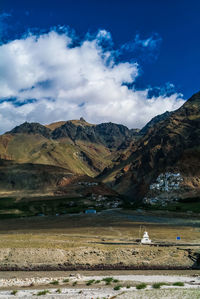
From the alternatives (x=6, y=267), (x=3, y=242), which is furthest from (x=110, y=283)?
(x=3, y=242)

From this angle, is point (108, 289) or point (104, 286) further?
point (104, 286)

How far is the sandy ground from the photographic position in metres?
30.5

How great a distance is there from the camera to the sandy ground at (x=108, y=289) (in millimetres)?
30453

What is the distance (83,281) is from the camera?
38344 millimetres

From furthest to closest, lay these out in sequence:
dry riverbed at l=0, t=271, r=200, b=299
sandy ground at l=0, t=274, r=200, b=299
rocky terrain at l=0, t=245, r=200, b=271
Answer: rocky terrain at l=0, t=245, r=200, b=271, dry riverbed at l=0, t=271, r=200, b=299, sandy ground at l=0, t=274, r=200, b=299

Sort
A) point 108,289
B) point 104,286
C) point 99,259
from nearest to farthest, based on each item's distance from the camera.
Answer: point 108,289
point 104,286
point 99,259

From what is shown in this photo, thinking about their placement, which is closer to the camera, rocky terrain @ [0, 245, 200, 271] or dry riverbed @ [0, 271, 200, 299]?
dry riverbed @ [0, 271, 200, 299]

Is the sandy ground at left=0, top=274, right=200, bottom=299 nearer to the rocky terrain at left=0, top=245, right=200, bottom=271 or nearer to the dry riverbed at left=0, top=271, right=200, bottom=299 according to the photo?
the dry riverbed at left=0, top=271, right=200, bottom=299

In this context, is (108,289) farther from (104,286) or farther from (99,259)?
(99,259)

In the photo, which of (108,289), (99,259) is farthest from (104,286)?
(99,259)

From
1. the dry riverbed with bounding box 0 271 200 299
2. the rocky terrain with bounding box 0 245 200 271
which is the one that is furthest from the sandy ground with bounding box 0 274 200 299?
the rocky terrain with bounding box 0 245 200 271

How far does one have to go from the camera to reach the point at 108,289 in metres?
33.7

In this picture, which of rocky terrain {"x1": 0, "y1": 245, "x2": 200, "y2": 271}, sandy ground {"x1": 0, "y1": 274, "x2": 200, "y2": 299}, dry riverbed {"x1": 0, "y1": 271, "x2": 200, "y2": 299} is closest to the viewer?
sandy ground {"x1": 0, "y1": 274, "x2": 200, "y2": 299}

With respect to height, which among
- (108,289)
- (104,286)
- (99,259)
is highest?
(108,289)
